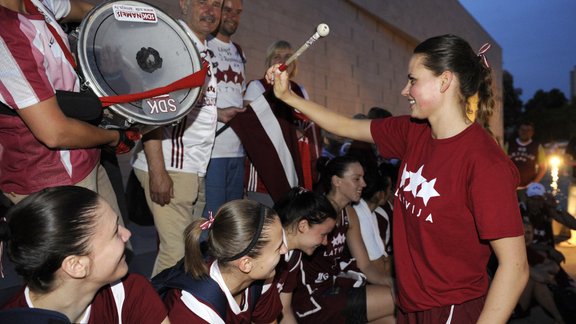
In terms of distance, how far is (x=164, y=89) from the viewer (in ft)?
6.15

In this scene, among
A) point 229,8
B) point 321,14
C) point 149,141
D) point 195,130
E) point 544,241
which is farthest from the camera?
point 321,14

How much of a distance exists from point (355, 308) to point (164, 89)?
2.06m

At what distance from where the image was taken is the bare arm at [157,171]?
7.85 feet

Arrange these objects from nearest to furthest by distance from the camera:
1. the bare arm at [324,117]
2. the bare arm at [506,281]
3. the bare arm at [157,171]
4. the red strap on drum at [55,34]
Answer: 1. the bare arm at [506,281]
2. the red strap on drum at [55,34]
3. the bare arm at [324,117]
4. the bare arm at [157,171]

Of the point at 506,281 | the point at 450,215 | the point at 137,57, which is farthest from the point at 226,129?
the point at 506,281

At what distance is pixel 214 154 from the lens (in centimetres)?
294

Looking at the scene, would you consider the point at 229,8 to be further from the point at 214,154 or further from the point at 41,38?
the point at 41,38

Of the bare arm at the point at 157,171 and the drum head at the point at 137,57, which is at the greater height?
the drum head at the point at 137,57

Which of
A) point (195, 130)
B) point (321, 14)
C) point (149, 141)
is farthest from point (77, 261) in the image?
point (321, 14)

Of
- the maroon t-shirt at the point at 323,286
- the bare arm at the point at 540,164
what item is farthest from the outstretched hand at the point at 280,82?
the bare arm at the point at 540,164

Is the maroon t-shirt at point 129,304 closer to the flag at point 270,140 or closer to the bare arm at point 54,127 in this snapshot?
the bare arm at point 54,127

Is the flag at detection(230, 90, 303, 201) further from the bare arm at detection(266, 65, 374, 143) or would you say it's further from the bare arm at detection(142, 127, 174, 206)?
the bare arm at detection(266, 65, 374, 143)

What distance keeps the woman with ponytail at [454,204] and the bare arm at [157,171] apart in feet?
3.81

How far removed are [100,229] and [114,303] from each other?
0.95 ft
